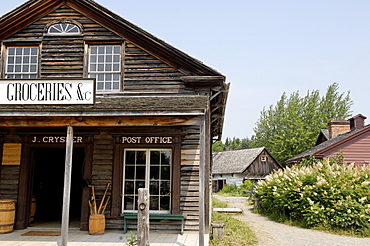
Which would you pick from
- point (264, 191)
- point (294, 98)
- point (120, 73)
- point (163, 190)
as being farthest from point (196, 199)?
point (294, 98)

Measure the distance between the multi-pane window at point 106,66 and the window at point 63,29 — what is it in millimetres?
749

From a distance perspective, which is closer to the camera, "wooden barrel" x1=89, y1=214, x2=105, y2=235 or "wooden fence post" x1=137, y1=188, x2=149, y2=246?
"wooden fence post" x1=137, y1=188, x2=149, y2=246

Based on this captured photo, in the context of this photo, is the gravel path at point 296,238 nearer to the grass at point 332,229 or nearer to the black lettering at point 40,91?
the grass at point 332,229

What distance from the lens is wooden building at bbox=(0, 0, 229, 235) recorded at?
10078 mm

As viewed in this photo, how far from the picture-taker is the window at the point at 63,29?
437 inches

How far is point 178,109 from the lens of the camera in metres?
8.03

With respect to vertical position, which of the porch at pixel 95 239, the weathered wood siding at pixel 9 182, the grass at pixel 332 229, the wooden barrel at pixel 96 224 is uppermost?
the weathered wood siding at pixel 9 182

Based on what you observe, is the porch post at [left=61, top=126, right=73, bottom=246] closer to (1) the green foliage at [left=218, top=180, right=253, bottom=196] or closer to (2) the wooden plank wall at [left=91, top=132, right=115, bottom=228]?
(2) the wooden plank wall at [left=91, top=132, right=115, bottom=228]

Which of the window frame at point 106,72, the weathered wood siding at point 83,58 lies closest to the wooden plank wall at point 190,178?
the weathered wood siding at point 83,58

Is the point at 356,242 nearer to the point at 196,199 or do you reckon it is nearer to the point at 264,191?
the point at 196,199

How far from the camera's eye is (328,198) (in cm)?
1214

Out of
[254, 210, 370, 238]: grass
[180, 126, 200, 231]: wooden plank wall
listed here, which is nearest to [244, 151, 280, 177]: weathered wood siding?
[254, 210, 370, 238]: grass

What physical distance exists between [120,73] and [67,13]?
8.19ft

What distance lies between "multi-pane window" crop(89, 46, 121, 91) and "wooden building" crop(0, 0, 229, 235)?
29 mm
